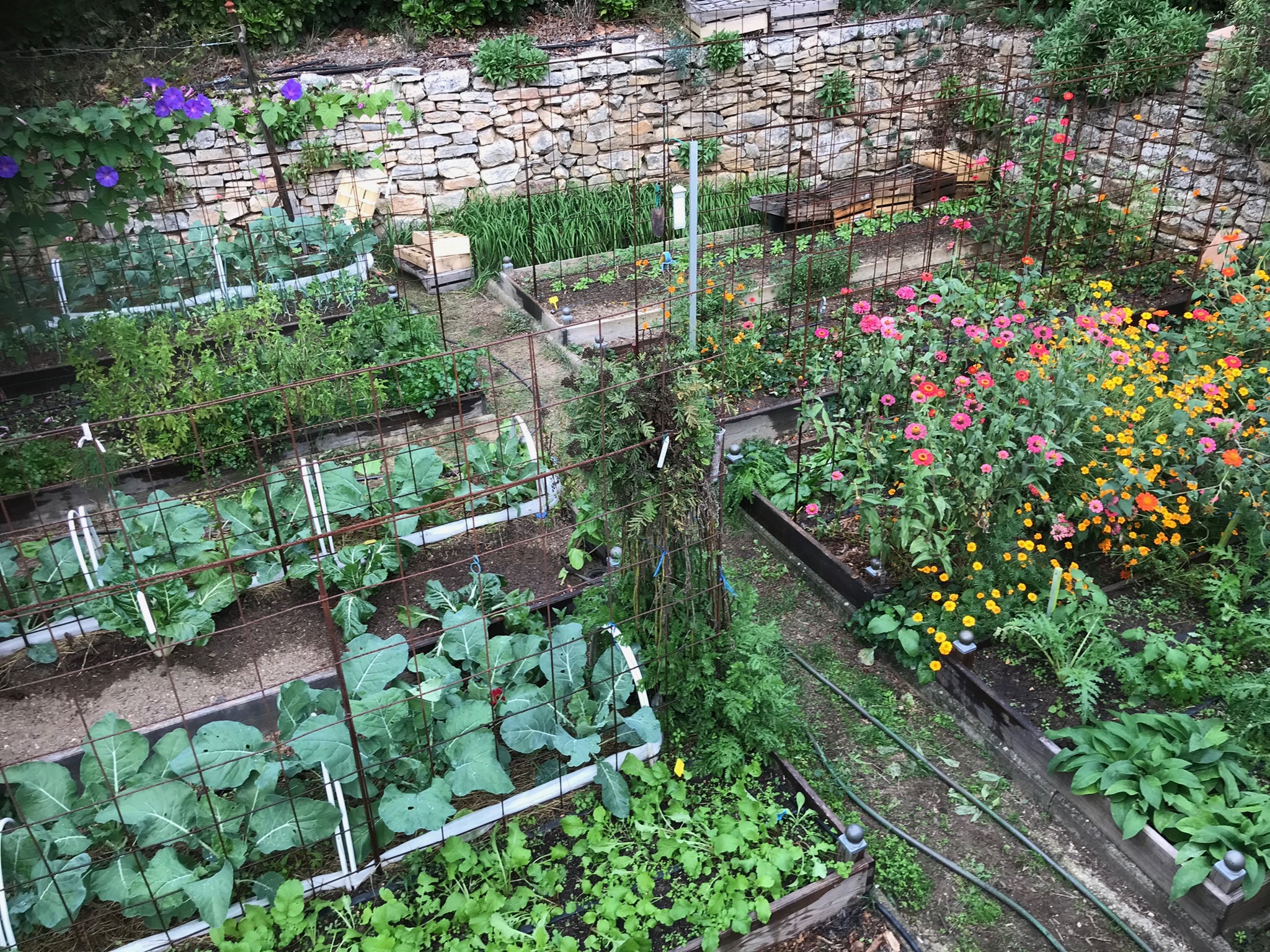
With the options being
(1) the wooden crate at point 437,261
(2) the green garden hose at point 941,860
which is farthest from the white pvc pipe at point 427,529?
(1) the wooden crate at point 437,261

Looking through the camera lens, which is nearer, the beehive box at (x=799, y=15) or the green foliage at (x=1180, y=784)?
the green foliage at (x=1180, y=784)

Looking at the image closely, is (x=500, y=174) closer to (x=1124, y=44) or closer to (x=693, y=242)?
(x=693, y=242)

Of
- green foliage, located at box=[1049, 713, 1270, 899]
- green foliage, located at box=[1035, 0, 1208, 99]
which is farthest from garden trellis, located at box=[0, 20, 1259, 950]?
green foliage, located at box=[1049, 713, 1270, 899]

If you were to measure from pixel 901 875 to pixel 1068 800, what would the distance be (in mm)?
697

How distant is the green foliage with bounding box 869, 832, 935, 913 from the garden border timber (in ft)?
1.92

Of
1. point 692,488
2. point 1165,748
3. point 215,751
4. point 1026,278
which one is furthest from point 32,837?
point 1026,278

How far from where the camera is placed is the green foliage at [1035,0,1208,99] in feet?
22.1

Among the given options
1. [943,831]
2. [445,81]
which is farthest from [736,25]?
[943,831]

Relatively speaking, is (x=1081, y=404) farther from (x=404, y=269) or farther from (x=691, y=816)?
(x=404, y=269)

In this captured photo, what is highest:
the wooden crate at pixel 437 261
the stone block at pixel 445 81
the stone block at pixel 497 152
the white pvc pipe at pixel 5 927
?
the stone block at pixel 445 81

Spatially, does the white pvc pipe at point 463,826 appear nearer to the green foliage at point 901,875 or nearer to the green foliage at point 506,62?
the green foliage at point 901,875

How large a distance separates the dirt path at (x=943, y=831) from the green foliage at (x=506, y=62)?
600cm

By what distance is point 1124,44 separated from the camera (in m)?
7.06

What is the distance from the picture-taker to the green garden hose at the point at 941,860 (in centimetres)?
299
